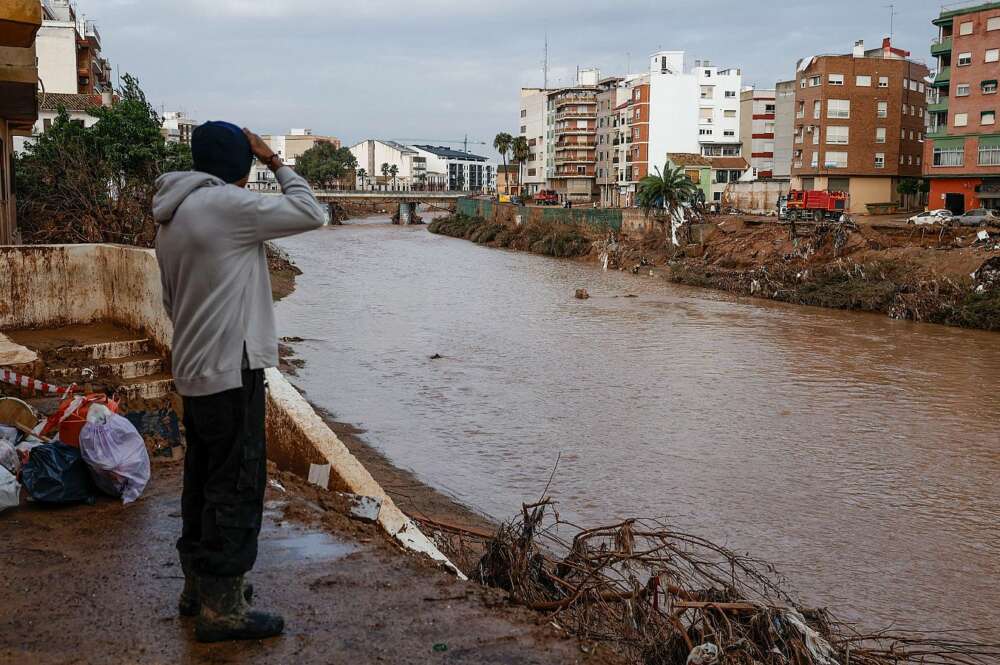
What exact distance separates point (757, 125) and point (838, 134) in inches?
774

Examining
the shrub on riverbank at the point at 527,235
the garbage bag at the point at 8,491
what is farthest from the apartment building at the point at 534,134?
the garbage bag at the point at 8,491

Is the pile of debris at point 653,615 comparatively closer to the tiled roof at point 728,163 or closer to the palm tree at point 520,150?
the tiled roof at point 728,163

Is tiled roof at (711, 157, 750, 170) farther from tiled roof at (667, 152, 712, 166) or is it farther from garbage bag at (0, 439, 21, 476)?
garbage bag at (0, 439, 21, 476)

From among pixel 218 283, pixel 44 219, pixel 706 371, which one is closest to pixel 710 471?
pixel 706 371

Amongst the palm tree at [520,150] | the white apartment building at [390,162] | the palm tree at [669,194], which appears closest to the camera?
the palm tree at [669,194]

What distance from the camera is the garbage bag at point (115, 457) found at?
4.80 meters

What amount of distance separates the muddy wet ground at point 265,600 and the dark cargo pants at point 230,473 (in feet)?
1.02

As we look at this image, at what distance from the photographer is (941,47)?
4831 centimetres

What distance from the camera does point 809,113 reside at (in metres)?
56.3

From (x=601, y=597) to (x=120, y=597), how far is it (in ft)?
6.79

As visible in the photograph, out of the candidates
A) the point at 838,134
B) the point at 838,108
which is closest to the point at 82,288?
the point at 838,134

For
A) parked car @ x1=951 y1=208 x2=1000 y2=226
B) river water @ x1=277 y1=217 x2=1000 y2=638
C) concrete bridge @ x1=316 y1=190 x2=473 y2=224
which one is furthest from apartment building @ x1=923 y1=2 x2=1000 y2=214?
concrete bridge @ x1=316 y1=190 x2=473 y2=224

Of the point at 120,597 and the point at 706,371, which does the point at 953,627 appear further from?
the point at 706,371

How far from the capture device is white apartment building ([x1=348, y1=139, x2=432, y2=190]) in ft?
524
